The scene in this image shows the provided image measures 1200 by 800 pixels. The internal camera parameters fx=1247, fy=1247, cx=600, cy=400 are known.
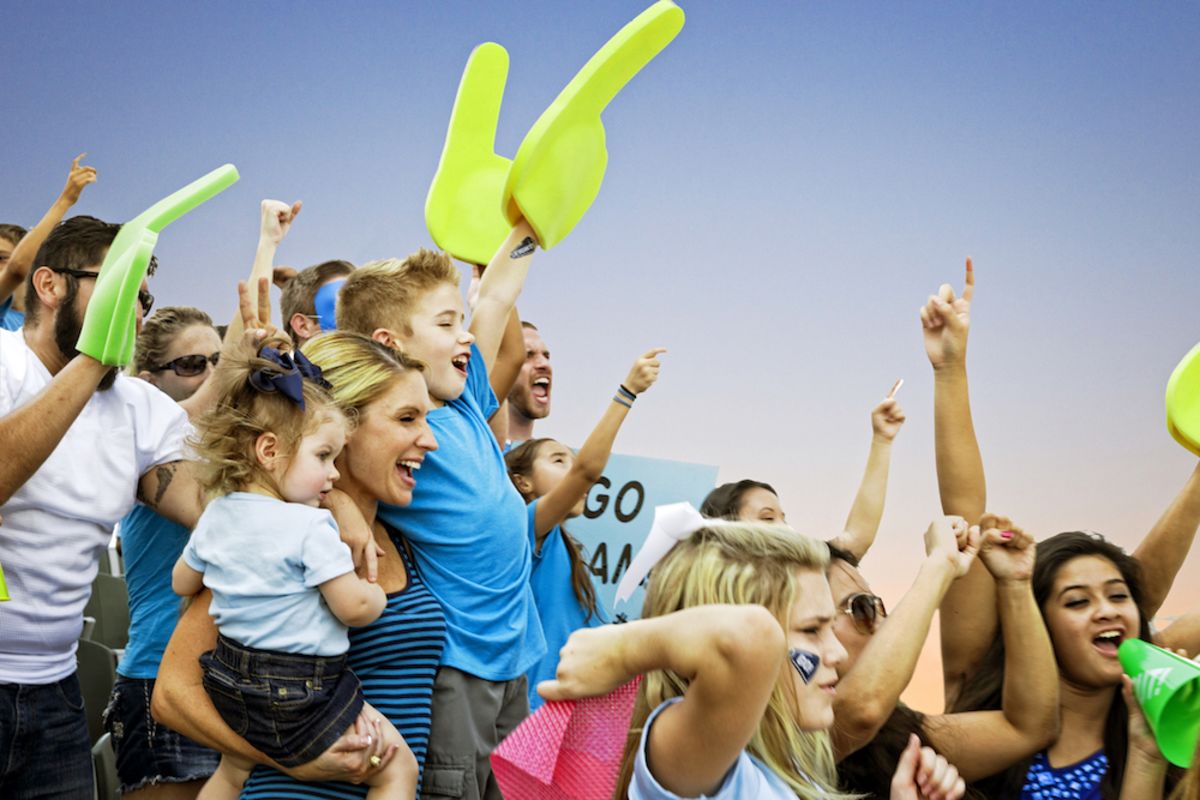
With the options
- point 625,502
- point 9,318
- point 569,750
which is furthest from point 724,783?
point 9,318

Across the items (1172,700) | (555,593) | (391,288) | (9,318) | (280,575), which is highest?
(391,288)

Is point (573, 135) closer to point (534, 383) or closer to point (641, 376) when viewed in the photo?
point (641, 376)

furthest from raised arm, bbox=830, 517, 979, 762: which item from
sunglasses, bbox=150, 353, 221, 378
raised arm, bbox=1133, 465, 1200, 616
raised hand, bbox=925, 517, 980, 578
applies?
sunglasses, bbox=150, 353, 221, 378

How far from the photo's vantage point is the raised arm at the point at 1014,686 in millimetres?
2205

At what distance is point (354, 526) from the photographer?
1771 mm

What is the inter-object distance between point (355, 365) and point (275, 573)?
0.34m

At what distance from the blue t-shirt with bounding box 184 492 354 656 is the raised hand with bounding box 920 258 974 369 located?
140 centimetres

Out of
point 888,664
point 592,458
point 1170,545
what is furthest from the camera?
point 592,458

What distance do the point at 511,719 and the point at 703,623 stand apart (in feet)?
2.56

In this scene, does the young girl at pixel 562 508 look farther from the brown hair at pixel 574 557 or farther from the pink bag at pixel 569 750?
the pink bag at pixel 569 750

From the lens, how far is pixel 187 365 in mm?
2689

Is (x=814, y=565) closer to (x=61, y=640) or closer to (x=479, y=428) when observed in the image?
(x=479, y=428)

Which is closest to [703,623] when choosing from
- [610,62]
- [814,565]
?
[814,565]

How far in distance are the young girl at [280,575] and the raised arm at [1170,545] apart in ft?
5.53
